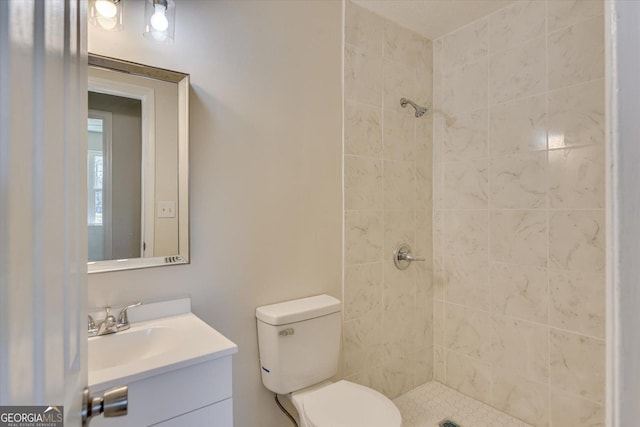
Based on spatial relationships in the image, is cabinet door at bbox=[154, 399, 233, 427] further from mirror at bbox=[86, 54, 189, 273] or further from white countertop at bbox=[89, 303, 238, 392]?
mirror at bbox=[86, 54, 189, 273]

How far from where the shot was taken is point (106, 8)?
1.18 meters

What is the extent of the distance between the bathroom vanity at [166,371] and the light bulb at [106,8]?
107 cm

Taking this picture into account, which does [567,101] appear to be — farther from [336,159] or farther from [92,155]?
[92,155]

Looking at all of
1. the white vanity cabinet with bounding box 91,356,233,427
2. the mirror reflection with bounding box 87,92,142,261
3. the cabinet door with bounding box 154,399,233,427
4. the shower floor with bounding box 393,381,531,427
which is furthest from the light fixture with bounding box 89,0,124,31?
the shower floor with bounding box 393,381,531,427

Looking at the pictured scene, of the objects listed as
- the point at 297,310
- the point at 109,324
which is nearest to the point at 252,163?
the point at 297,310

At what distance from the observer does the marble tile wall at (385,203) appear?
1.91m

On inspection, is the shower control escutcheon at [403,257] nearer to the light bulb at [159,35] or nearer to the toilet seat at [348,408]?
the toilet seat at [348,408]

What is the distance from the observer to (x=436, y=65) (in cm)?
231

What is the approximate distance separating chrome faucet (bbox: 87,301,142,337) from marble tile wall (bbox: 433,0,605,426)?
6.17 feet

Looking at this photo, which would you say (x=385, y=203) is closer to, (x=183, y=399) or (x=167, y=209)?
(x=167, y=209)

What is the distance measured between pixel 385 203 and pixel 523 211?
77 cm

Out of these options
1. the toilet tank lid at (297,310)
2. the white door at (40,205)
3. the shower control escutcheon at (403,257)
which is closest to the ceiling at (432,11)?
the shower control escutcheon at (403,257)

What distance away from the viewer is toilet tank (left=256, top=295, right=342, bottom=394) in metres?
1.48

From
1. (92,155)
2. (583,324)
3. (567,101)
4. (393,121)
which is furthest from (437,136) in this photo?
(92,155)
